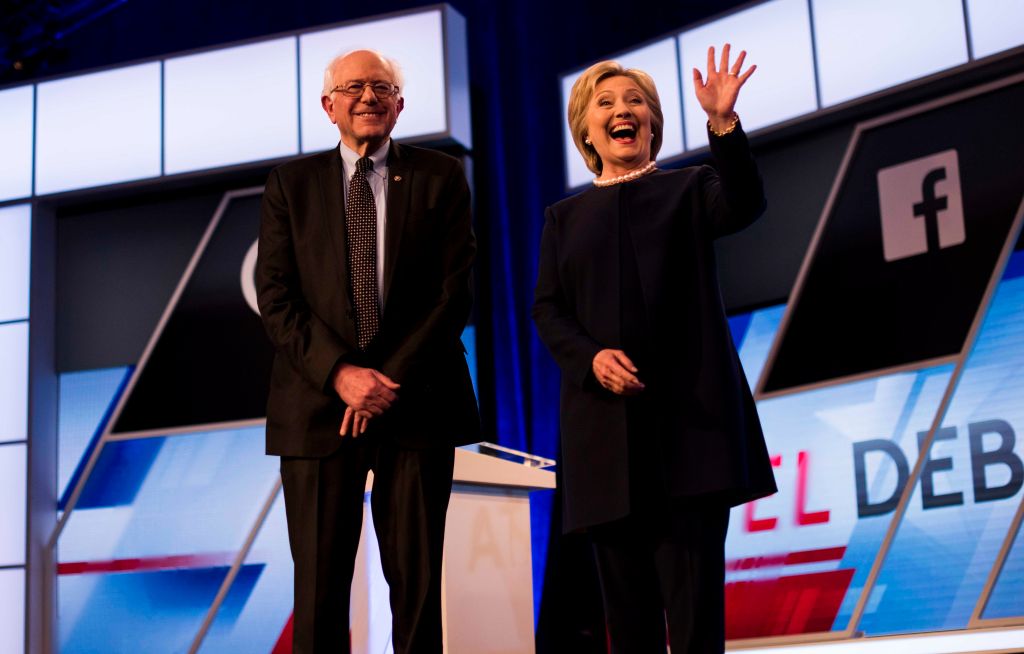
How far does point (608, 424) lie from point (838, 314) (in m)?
2.78

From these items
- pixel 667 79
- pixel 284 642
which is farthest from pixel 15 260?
pixel 667 79

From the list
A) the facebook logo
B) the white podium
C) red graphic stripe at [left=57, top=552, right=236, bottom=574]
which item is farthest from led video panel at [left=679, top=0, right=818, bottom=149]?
red graphic stripe at [left=57, top=552, right=236, bottom=574]

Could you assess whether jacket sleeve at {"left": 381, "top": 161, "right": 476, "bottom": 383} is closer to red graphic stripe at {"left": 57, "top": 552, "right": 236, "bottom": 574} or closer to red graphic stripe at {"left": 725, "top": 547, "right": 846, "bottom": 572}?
red graphic stripe at {"left": 725, "top": 547, "right": 846, "bottom": 572}

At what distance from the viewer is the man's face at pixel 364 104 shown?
1976mm

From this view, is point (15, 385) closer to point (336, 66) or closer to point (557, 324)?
point (336, 66)

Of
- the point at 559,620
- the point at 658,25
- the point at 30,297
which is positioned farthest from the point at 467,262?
the point at 30,297

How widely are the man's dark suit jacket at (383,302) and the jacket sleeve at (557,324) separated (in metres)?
0.13

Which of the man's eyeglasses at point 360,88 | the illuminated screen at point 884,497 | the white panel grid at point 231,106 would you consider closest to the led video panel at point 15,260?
the white panel grid at point 231,106

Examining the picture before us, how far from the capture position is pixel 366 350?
189cm

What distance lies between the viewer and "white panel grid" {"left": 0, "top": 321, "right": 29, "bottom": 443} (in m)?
5.40

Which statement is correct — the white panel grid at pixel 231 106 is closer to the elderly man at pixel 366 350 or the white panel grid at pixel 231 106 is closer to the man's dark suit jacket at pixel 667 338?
the elderly man at pixel 366 350

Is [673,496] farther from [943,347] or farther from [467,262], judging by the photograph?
[943,347]

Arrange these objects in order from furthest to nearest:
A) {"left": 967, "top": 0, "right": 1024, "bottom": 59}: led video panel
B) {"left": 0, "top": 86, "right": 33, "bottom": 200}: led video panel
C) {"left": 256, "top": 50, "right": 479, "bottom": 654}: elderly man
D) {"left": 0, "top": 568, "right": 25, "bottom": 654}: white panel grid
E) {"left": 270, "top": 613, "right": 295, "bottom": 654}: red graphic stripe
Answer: {"left": 0, "top": 86, "right": 33, "bottom": 200}: led video panel < {"left": 0, "top": 568, "right": 25, "bottom": 654}: white panel grid < {"left": 270, "top": 613, "right": 295, "bottom": 654}: red graphic stripe < {"left": 967, "top": 0, "right": 1024, "bottom": 59}: led video panel < {"left": 256, "top": 50, "right": 479, "bottom": 654}: elderly man

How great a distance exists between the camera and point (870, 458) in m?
4.11
